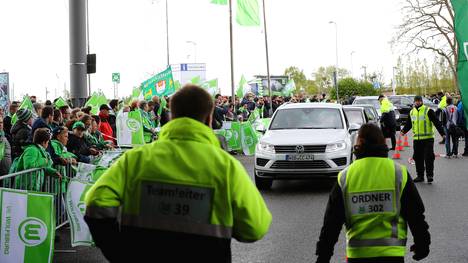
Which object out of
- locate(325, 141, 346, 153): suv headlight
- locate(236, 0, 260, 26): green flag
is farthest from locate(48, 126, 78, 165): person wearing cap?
locate(236, 0, 260, 26): green flag

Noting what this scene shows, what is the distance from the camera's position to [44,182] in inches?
316

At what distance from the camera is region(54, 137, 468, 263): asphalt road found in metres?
7.57

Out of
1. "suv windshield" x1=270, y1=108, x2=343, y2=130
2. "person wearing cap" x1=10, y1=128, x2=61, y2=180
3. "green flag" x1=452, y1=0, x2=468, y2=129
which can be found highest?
"green flag" x1=452, y1=0, x2=468, y2=129

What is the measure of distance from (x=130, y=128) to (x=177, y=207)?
12.6 metres

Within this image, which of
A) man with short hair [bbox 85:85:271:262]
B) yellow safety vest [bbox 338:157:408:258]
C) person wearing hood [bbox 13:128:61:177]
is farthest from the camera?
person wearing hood [bbox 13:128:61:177]

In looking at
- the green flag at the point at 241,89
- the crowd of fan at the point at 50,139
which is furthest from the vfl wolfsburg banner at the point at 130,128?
the green flag at the point at 241,89

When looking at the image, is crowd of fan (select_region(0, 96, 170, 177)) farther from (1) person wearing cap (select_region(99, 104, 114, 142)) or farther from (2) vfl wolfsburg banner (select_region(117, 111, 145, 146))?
(2) vfl wolfsburg banner (select_region(117, 111, 145, 146))

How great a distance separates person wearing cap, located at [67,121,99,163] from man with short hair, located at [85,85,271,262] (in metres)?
7.79

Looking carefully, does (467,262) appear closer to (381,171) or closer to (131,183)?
(381,171)

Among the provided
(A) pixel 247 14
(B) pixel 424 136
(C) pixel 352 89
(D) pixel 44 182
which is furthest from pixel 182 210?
(C) pixel 352 89

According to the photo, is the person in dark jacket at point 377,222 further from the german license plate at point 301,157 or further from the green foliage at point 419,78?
the green foliage at point 419,78

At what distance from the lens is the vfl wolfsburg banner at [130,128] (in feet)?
49.8

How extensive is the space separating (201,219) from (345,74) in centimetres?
11877

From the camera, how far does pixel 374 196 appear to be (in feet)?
13.5
